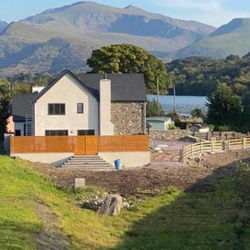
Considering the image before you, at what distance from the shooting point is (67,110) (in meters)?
48.7

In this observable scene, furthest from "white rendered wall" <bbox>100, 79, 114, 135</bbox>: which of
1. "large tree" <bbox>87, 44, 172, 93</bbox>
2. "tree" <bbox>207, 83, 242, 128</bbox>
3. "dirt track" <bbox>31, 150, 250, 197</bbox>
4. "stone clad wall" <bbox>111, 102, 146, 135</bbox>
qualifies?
"large tree" <bbox>87, 44, 172, 93</bbox>

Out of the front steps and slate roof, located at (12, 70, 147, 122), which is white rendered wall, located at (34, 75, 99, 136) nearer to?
slate roof, located at (12, 70, 147, 122)

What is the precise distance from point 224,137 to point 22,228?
41.9 m

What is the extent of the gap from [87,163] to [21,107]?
1453cm

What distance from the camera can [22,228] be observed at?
20.6 m

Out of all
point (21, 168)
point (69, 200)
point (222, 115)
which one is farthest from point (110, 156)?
point (222, 115)

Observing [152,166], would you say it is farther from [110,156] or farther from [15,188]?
[15,188]

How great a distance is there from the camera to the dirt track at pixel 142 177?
3469 cm

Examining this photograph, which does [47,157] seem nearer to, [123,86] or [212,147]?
[123,86]

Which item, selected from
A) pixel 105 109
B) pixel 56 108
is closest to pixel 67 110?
pixel 56 108

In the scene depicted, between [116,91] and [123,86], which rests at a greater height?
[123,86]

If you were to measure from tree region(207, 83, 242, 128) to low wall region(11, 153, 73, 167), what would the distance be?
3076cm

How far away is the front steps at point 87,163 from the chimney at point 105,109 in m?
5.22

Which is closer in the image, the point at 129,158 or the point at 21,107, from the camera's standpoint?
the point at 129,158
